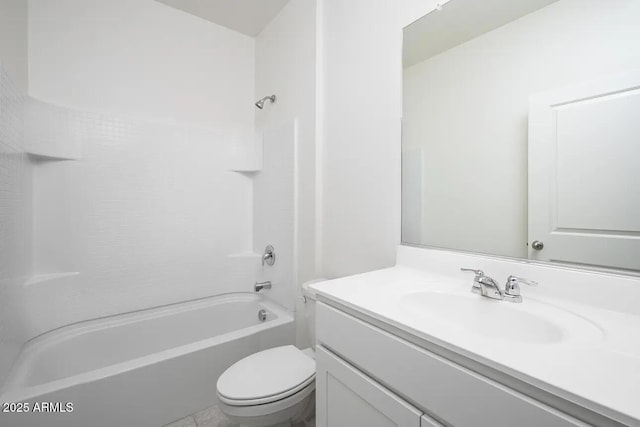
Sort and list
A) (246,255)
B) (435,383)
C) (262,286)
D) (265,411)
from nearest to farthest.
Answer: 1. (435,383)
2. (265,411)
3. (262,286)
4. (246,255)

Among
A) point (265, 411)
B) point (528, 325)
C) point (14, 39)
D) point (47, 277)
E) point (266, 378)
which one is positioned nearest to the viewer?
point (528, 325)

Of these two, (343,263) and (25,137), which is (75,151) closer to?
(25,137)

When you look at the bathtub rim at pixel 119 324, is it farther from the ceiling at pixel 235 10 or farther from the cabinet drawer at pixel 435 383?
the ceiling at pixel 235 10

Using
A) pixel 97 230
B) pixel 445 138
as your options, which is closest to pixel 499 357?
pixel 445 138

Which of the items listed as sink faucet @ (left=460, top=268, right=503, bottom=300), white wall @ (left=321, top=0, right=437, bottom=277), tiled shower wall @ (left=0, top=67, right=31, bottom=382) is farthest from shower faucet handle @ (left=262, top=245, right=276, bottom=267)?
sink faucet @ (left=460, top=268, right=503, bottom=300)

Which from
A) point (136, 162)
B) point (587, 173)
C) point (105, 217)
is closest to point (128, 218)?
point (105, 217)

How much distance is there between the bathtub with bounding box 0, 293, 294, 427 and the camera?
1076mm

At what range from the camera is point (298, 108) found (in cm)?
179

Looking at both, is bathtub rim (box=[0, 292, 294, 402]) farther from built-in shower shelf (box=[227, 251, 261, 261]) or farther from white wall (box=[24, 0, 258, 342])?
built-in shower shelf (box=[227, 251, 261, 261])

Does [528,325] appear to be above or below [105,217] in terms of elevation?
below

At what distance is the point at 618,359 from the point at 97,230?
231 centimetres

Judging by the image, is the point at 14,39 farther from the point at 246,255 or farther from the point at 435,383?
the point at 435,383

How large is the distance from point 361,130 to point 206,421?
1.72 metres

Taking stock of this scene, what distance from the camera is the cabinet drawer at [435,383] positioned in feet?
1.40
